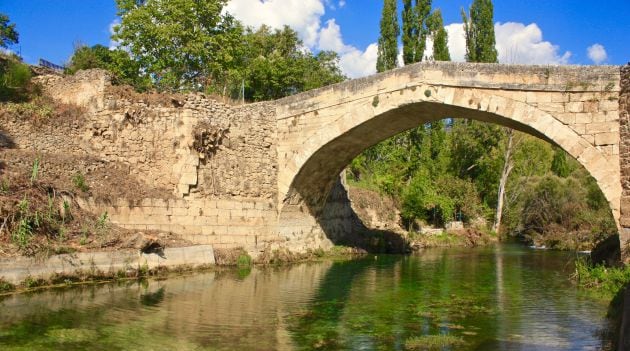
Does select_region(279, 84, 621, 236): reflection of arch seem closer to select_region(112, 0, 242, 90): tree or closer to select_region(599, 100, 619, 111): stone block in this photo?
select_region(599, 100, 619, 111): stone block

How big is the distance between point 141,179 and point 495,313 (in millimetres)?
9088

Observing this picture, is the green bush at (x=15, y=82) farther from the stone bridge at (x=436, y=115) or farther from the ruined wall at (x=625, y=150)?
the ruined wall at (x=625, y=150)

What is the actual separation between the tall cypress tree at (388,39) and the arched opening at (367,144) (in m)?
10.5

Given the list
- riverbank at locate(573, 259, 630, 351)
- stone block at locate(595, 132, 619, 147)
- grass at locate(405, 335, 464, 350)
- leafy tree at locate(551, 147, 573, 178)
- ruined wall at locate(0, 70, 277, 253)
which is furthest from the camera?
leafy tree at locate(551, 147, 573, 178)

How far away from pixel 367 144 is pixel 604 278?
24.5ft

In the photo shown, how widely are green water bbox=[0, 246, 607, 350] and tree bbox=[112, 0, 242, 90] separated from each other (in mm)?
13064

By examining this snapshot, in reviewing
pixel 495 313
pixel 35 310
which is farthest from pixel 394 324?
pixel 35 310

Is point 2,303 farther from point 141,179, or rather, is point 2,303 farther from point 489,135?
point 489,135

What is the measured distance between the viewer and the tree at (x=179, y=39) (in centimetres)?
2312

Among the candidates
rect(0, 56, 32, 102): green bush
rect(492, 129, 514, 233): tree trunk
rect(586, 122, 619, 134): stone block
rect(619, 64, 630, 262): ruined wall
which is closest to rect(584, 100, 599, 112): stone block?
rect(586, 122, 619, 134): stone block

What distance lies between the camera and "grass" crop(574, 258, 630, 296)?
31.5 feet

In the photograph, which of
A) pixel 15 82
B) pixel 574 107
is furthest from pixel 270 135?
pixel 574 107

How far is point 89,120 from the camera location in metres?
14.8

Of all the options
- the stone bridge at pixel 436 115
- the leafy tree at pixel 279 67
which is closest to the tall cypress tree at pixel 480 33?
the leafy tree at pixel 279 67
